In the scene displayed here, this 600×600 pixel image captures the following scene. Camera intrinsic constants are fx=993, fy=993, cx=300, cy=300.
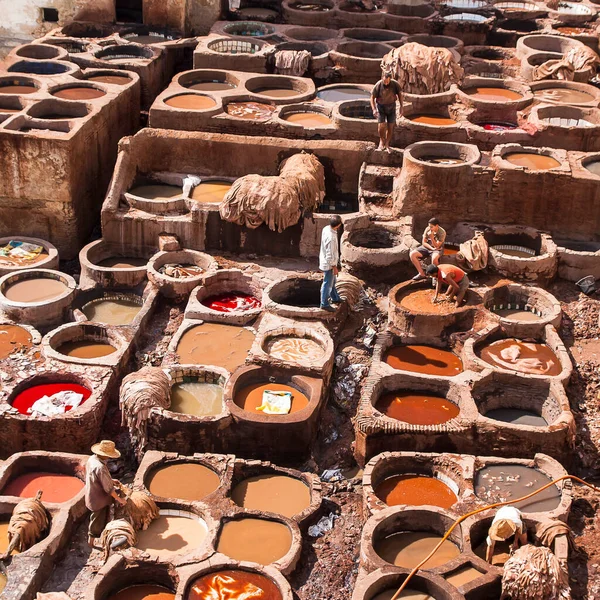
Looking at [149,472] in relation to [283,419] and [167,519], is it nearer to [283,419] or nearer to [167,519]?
[167,519]

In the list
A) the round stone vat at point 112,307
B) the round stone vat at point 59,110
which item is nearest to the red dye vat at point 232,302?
the round stone vat at point 112,307

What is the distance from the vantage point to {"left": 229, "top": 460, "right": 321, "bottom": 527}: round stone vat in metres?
12.1

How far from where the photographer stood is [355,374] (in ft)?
47.1

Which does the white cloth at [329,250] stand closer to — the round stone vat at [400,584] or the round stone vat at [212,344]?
the round stone vat at [212,344]

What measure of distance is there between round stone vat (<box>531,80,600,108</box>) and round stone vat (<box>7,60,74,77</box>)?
954 centimetres

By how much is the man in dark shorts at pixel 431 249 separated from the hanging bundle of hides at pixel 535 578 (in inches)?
218

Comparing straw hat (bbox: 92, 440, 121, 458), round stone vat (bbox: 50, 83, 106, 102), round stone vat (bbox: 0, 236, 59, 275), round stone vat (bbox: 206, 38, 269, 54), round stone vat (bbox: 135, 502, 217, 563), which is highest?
round stone vat (bbox: 206, 38, 269, 54)

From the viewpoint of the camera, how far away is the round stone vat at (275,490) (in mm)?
12141

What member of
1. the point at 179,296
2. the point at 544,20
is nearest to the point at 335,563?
the point at 179,296

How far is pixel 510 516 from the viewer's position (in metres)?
11.3

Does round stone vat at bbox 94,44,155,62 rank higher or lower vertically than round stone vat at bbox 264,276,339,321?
higher

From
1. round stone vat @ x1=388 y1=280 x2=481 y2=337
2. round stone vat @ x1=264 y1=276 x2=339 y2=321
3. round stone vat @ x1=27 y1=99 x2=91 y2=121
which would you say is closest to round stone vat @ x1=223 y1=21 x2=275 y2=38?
round stone vat @ x1=27 y1=99 x2=91 y2=121

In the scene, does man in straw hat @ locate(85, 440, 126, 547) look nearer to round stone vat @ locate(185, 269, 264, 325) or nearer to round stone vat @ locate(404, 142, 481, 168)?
round stone vat @ locate(185, 269, 264, 325)

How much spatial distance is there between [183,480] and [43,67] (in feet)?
37.9
